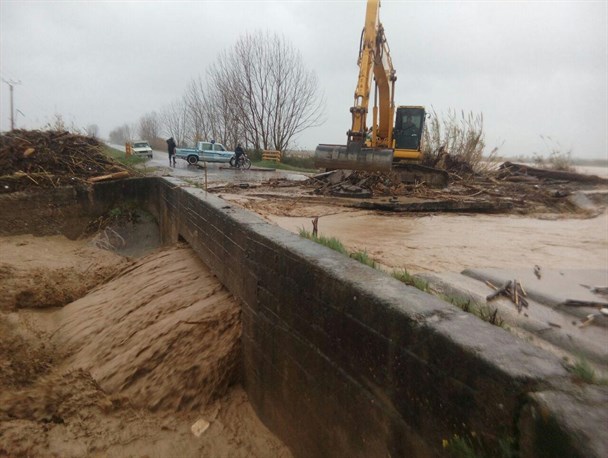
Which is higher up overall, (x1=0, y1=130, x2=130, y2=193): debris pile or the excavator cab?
the excavator cab

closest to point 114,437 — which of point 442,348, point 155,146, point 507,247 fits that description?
point 442,348

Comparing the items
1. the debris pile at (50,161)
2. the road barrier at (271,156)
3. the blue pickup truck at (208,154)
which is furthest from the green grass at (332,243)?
the road barrier at (271,156)

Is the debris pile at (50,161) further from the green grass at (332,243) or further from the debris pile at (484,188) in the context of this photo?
the green grass at (332,243)

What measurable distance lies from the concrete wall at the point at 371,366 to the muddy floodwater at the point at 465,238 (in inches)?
41.3

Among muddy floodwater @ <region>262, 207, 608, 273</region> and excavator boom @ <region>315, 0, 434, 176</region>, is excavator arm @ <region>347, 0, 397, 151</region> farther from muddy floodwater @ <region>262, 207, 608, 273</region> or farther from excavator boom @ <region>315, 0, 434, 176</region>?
muddy floodwater @ <region>262, 207, 608, 273</region>

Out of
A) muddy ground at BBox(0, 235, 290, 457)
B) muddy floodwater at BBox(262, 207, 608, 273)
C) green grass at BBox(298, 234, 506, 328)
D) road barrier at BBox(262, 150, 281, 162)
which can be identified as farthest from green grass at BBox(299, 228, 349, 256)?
road barrier at BBox(262, 150, 281, 162)

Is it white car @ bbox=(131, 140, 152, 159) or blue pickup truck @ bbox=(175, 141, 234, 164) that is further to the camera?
white car @ bbox=(131, 140, 152, 159)

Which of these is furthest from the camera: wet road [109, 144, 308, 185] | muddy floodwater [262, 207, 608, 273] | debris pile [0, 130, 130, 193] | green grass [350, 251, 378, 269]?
wet road [109, 144, 308, 185]

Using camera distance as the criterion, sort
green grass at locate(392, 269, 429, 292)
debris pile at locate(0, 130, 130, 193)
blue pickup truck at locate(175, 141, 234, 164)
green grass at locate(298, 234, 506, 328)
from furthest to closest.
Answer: blue pickup truck at locate(175, 141, 234, 164) → debris pile at locate(0, 130, 130, 193) → green grass at locate(392, 269, 429, 292) → green grass at locate(298, 234, 506, 328)

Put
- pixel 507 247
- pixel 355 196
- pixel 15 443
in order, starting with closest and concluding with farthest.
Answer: pixel 15 443, pixel 507 247, pixel 355 196

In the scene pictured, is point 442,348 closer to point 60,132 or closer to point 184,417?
point 184,417

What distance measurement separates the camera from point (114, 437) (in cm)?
375

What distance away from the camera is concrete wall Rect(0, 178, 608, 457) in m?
1.50

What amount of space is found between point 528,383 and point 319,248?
1962 mm
